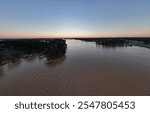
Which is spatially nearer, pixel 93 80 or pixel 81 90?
pixel 81 90

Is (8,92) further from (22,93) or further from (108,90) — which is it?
(108,90)

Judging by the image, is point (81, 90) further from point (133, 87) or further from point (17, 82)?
point (17, 82)

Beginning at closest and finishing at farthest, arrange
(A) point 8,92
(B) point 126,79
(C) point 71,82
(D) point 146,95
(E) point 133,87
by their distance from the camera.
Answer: (D) point 146,95
(A) point 8,92
(E) point 133,87
(C) point 71,82
(B) point 126,79

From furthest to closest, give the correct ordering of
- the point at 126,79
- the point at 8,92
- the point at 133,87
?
the point at 126,79
the point at 133,87
the point at 8,92

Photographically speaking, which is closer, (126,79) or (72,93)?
(72,93)

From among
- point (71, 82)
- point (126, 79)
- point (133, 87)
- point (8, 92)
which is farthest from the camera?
point (126, 79)

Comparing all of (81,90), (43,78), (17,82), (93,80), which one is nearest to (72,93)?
(81,90)

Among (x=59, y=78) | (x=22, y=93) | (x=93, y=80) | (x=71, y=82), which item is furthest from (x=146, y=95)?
(x=22, y=93)

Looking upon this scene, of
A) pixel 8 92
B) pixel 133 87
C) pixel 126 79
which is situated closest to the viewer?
pixel 8 92
